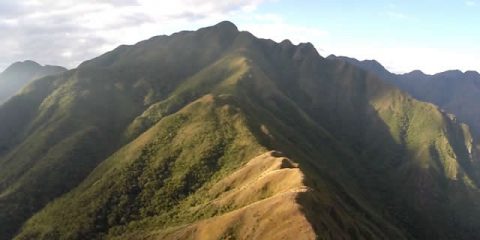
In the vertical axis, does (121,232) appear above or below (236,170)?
below

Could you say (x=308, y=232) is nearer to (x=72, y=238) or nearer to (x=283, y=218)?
(x=283, y=218)

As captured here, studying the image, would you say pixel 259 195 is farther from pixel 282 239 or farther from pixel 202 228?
pixel 282 239

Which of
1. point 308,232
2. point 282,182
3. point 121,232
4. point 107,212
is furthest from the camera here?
point 107,212

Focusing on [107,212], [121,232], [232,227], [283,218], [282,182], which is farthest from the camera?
[107,212]

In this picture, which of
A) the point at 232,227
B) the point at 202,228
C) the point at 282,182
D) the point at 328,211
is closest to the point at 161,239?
the point at 202,228

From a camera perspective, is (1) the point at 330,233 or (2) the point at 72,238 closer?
(1) the point at 330,233

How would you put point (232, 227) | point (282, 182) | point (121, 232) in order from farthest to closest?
point (121, 232) < point (282, 182) < point (232, 227)

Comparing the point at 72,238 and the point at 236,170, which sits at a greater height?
the point at 236,170

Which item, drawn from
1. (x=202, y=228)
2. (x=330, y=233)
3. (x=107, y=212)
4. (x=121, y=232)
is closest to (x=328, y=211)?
(x=330, y=233)

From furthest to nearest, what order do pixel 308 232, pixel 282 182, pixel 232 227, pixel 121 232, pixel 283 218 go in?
pixel 121 232
pixel 282 182
pixel 232 227
pixel 283 218
pixel 308 232
